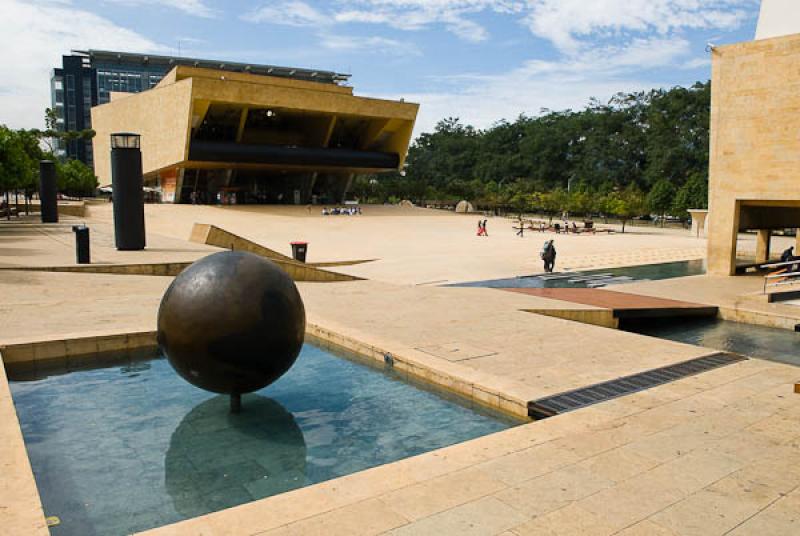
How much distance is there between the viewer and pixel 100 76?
12219cm

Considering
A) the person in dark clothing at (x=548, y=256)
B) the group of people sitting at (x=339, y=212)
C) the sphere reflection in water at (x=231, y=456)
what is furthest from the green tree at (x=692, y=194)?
the sphere reflection in water at (x=231, y=456)

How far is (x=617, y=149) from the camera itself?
79.9 metres

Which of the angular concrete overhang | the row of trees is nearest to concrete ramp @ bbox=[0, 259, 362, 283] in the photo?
the row of trees

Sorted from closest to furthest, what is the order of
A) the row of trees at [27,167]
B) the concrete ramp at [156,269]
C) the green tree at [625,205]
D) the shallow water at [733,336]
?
the shallow water at [733,336] → the concrete ramp at [156,269] → the row of trees at [27,167] → the green tree at [625,205]

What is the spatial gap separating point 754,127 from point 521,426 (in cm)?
1790

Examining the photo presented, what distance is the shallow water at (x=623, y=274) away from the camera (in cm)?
1927

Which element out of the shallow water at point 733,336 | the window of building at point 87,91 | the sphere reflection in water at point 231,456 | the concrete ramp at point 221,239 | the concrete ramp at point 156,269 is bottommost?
the shallow water at point 733,336

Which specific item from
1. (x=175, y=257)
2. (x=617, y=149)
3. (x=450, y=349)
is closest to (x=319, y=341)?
(x=450, y=349)

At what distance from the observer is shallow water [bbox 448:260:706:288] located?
1927 centimetres

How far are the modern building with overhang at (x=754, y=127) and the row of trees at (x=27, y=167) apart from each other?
32444 millimetres

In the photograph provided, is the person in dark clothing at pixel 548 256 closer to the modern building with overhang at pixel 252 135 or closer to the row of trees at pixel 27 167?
the row of trees at pixel 27 167

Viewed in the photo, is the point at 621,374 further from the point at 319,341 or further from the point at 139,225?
the point at 139,225

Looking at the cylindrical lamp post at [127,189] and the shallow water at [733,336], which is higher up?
the cylindrical lamp post at [127,189]

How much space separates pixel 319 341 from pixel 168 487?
5.17 m
